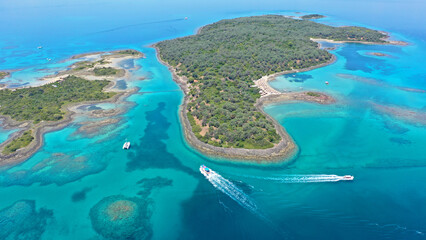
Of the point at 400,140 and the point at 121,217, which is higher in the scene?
the point at 400,140

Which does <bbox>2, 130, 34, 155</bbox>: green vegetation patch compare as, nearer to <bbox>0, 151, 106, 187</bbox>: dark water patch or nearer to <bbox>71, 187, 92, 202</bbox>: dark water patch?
<bbox>0, 151, 106, 187</bbox>: dark water patch

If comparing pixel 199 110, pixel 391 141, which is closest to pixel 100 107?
pixel 199 110

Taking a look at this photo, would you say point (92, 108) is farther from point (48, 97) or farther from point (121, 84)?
point (121, 84)

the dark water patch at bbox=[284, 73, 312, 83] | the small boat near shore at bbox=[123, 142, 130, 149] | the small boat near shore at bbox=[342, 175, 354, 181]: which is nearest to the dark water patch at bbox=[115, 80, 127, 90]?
the small boat near shore at bbox=[123, 142, 130, 149]

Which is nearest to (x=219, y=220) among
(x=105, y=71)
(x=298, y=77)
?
(x=298, y=77)

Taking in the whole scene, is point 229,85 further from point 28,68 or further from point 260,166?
point 28,68

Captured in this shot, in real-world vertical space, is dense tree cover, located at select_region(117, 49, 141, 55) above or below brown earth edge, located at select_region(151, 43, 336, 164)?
above
